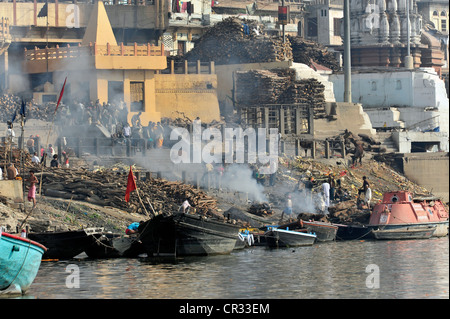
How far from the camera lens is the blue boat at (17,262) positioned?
25.8 metres

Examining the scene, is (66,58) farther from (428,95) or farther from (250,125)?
(428,95)

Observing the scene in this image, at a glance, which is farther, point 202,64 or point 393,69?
point 393,69

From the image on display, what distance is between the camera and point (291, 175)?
162 ft

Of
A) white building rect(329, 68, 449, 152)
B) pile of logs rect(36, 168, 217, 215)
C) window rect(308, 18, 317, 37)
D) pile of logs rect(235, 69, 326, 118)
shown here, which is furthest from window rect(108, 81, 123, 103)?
window rect(308, 18, 317, 37)

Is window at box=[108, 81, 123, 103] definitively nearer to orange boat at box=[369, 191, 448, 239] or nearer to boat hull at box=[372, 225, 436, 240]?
orange boat at box=[369, 191, 448, 239]

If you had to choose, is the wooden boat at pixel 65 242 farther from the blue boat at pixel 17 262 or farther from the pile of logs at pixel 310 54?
the pile of logs at pixel 310 54

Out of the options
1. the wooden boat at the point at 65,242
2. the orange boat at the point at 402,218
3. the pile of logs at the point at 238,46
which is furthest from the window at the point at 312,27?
the wooden boat at the point at 65,242

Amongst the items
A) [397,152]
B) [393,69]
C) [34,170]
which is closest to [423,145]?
[397,152]

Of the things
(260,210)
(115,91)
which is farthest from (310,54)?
(260,210)

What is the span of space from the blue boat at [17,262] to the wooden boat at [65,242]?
5928 mm

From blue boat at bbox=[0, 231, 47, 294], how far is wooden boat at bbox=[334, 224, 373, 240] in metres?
17.3

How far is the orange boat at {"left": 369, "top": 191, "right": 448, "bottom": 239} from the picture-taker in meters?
42.5

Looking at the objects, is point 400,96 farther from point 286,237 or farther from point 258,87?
point 286,237
